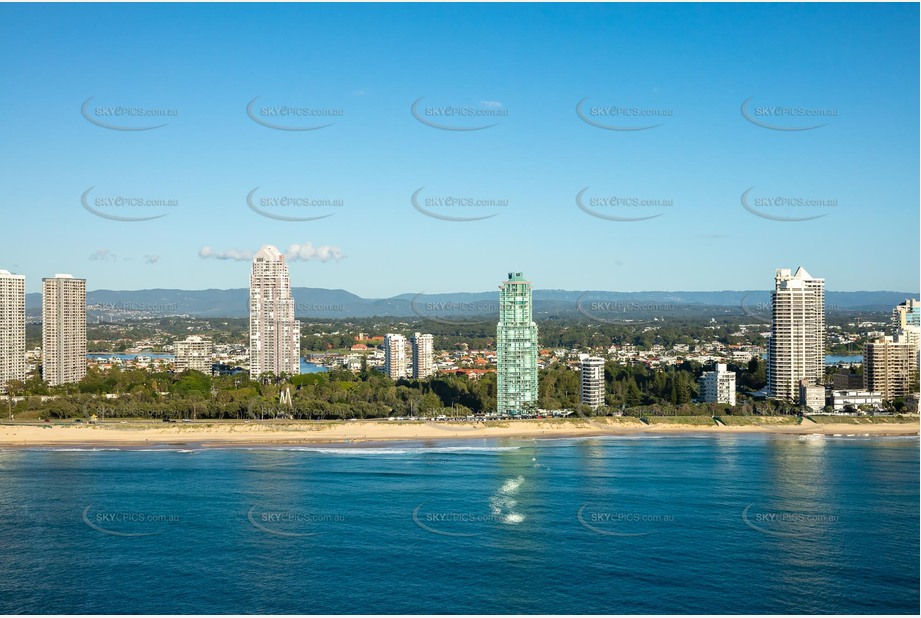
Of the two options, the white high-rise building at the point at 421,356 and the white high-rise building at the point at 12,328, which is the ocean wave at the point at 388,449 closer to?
the white high-rise building at the point at 421,356

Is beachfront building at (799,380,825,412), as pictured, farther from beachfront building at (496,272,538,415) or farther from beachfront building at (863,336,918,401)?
beachfront building at (496,272,538,415)

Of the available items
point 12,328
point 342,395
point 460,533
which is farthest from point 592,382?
point 12,328

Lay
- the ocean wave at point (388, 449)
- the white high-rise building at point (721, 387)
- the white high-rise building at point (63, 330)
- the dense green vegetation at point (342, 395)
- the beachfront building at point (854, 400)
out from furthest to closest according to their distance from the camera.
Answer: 1. the white high-rise building at point (63, 330)
2. the white high-rise building at point (721, 387)
3. the beachfront building at point (854, 400)
4. the dense green vegetation at point (342, 395)
5. the ocean wave at point (388, 449)

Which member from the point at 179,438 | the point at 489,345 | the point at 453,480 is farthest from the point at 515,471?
the point at 489,345

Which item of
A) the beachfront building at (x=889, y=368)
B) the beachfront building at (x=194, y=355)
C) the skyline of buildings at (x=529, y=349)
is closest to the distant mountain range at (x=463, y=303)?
the beachfront building at (x=194, y=355)

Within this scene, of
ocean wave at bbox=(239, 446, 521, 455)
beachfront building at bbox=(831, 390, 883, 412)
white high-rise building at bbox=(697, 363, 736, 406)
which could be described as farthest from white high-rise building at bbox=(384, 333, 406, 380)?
beachfront building at bbox=(831, 390, 883, 412)
